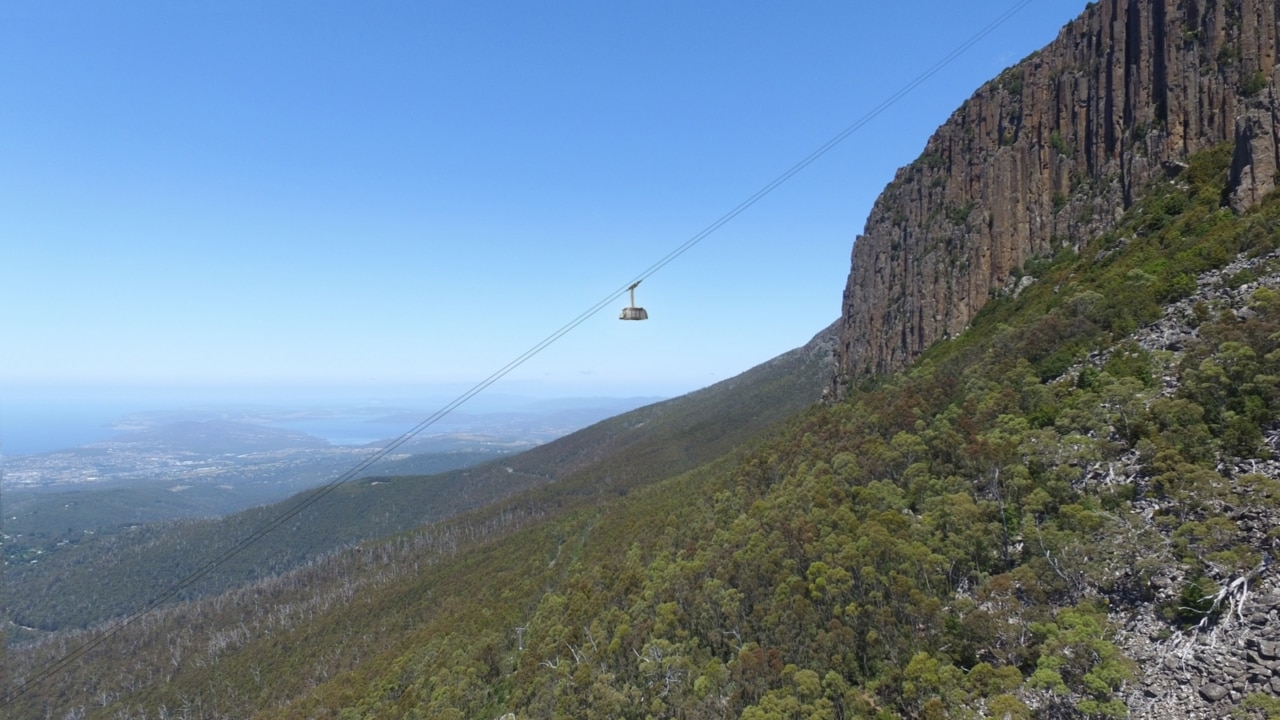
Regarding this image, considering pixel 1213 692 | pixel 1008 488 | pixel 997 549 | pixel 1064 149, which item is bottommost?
pixel 1213 692

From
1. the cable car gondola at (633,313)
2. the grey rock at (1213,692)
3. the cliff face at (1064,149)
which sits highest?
the cliff face at (1064,149)

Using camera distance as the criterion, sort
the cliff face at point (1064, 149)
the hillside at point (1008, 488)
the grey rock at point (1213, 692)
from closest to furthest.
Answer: the grey rock at point (1213, 692) → the hillside at point (1008, 488) → the cliff face at point (1064, 149)

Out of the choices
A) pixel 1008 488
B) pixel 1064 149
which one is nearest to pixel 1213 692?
pixel 1008 488

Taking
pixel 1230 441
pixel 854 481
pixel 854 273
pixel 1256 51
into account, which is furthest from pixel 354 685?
pixel 1256 51

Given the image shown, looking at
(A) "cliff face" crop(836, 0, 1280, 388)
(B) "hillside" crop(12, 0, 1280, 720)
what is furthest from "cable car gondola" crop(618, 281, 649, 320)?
(A) "cliff face" crop(836, 0, 1280, 388)

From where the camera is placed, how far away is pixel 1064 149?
61.4m

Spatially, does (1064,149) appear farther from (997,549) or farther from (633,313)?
(633,313)

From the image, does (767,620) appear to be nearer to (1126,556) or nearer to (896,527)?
(896,527)

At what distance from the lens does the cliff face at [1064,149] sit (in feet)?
154

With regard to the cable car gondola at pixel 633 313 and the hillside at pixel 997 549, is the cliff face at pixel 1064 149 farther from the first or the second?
the cable car gondola at pixel 633 313

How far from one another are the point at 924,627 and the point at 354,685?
7331cm

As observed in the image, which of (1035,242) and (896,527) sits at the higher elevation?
(1035,242)

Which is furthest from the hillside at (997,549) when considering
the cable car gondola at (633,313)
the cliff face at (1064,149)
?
the cable car gondola at (633,313)

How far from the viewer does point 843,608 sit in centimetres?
3184
